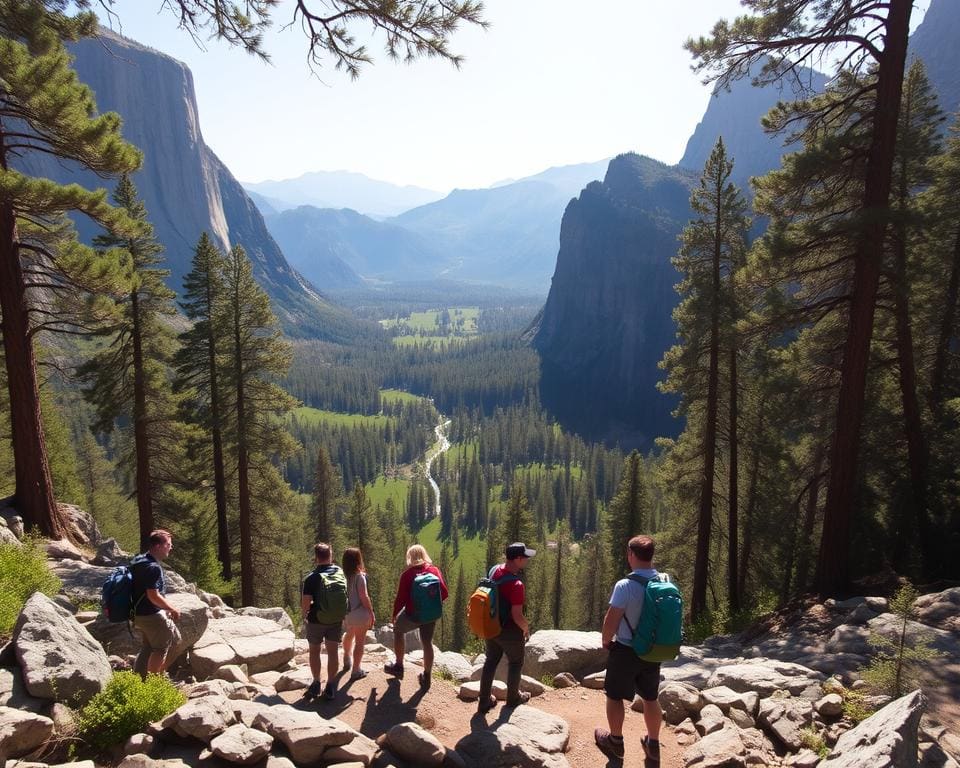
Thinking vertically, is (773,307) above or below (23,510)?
above

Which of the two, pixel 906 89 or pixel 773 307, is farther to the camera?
pixel 906 89

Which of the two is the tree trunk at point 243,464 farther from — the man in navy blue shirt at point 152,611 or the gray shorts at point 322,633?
the gray shorts at point 322,633

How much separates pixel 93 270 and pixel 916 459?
693 inches

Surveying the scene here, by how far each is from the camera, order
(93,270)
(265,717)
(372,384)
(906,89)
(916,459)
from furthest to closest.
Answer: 1. (372,384)
2. (906,89)
3. (916,459)
4. (93,270)
5. (265,717)

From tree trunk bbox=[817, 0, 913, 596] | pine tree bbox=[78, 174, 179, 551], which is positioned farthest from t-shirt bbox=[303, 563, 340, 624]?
pine tree bbox=[78, 174, 179, 551]

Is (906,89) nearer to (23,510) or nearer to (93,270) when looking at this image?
(93,270)

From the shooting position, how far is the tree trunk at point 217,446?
17641 mm

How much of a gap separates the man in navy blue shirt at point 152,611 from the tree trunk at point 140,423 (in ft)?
35.2

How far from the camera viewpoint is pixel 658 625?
18.2 ft

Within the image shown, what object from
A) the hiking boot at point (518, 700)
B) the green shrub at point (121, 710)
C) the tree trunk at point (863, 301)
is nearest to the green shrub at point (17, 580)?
the green shrub at point (121, 710)

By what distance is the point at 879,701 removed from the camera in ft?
20.3

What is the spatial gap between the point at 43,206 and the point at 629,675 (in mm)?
11702

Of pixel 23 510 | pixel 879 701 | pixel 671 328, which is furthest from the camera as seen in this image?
pixel 671 328

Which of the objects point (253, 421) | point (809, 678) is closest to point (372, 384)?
point (253, 421)
